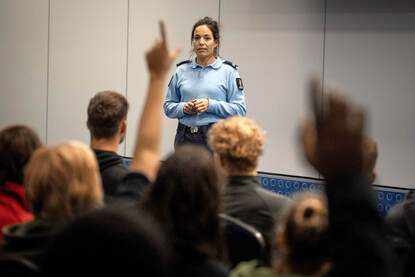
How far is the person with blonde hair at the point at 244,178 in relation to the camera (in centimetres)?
227

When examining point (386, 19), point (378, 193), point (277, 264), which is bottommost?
point (378, 193)

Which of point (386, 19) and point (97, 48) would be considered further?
point (97, 48)

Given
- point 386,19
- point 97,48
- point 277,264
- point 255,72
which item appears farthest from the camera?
point 97,48

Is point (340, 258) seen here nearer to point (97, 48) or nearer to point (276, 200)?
point (276, 200)

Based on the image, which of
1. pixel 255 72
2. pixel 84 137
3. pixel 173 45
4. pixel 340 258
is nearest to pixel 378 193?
pixel 255 72

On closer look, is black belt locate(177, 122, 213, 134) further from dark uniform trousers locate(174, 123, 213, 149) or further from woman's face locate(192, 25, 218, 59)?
woman's face locate(192, 25, 218, 59)

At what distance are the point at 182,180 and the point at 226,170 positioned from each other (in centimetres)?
97

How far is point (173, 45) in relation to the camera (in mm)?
6277

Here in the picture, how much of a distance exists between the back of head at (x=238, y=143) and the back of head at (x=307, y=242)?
1018 mm

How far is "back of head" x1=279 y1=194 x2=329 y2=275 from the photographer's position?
138cm

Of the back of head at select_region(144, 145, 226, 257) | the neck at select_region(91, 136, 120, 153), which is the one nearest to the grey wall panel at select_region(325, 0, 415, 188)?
the neck at select_region(91, 136, 120, 153)

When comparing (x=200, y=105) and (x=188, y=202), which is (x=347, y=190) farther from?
(x=200, y=105)

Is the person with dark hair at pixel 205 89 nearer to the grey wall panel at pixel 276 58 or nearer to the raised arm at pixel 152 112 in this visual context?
the grey wall panel at pixel 276 58

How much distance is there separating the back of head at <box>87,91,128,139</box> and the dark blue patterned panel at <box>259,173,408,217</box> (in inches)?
101
